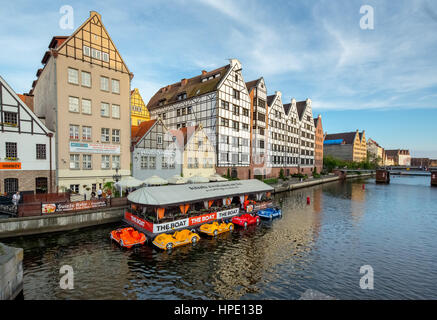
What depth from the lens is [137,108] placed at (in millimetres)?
54781

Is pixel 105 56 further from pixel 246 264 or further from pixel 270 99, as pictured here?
pixel 270 99

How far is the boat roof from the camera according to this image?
1981 centimetres

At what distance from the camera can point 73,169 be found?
27906 mm

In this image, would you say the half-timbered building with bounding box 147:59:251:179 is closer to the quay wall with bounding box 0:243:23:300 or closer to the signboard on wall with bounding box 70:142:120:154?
the signboard on wall with bounding box 70:142:120:154

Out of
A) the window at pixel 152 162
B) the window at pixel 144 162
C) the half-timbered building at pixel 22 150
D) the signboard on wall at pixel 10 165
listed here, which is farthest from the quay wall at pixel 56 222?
the window at pixel 152 162

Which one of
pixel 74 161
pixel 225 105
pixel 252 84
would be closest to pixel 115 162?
pixel 74 161

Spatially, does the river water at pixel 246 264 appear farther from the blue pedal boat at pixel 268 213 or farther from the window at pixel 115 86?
the window at pixel 115 86

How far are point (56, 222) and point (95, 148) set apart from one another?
11.2m

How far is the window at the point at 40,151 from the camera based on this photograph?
25531 millimetres

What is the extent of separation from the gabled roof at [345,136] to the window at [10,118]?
149 meters

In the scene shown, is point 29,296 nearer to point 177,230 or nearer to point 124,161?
point 177,230

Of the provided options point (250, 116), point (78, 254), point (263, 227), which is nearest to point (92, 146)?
point (78, 254)

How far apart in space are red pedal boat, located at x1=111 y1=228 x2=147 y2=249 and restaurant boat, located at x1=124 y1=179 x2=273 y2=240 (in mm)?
725

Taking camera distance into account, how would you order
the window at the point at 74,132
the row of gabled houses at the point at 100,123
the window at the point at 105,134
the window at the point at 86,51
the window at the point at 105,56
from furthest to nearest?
the window at the point at 105,134
the window at the point at 105,56
the window at the point at 86,51
the window at the point at 74,132
the row of gabled houses at the point at 100,123
